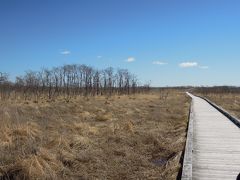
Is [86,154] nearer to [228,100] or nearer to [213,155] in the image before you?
[213,155]

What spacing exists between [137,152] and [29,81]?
44.8 m

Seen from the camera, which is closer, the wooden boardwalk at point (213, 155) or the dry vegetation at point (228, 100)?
the wooden boardwalk at point (213, 155)

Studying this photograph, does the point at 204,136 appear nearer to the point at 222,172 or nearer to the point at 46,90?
the point at 222,172

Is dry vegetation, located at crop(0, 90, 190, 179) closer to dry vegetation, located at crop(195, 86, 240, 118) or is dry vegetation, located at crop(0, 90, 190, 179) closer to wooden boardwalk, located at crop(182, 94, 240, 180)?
wooden boardwalk, located at crop(182, 94, 240, 180)

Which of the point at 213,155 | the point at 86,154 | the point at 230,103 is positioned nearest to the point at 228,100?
the point at 230,103

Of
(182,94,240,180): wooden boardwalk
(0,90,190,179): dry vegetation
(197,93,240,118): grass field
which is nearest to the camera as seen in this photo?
(182,94,240,180): wooden boardwalk

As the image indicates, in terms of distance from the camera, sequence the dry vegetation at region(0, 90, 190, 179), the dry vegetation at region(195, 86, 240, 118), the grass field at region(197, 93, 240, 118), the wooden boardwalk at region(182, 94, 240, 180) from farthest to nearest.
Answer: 1. the dry vegetation at region(195, 86, 240, 118)
2. the grass field at region(197, 93, 240, 118)
3. the dry vegetation at region(0, 90, 190, 179)
4. the wooden boardwalk at region(182, 94, 240, 180)

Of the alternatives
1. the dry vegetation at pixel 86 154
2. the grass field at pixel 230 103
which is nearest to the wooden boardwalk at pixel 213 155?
the dry vegetation at pixel 86 154

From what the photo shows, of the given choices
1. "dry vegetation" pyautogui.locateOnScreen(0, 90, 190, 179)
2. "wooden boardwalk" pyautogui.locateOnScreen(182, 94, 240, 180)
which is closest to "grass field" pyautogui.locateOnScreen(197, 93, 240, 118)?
"wooden boardwalk" pyautogui.locateOnScreen(182, 94, 240, 180)

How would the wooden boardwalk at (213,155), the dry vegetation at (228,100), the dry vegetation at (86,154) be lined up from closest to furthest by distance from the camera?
the wooden boardwalk at (213,155) < the dry vegetation at (86,154) < the dry vegetation at (228,100)

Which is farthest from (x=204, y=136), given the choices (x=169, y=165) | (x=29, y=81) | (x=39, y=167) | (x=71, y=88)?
(x=71, y=88)

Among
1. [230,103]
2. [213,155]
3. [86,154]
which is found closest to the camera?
[213,155]

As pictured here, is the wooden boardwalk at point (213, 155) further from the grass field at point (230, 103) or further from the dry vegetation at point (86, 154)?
the grass field at point (230, 103)

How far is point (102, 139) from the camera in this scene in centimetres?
1217
